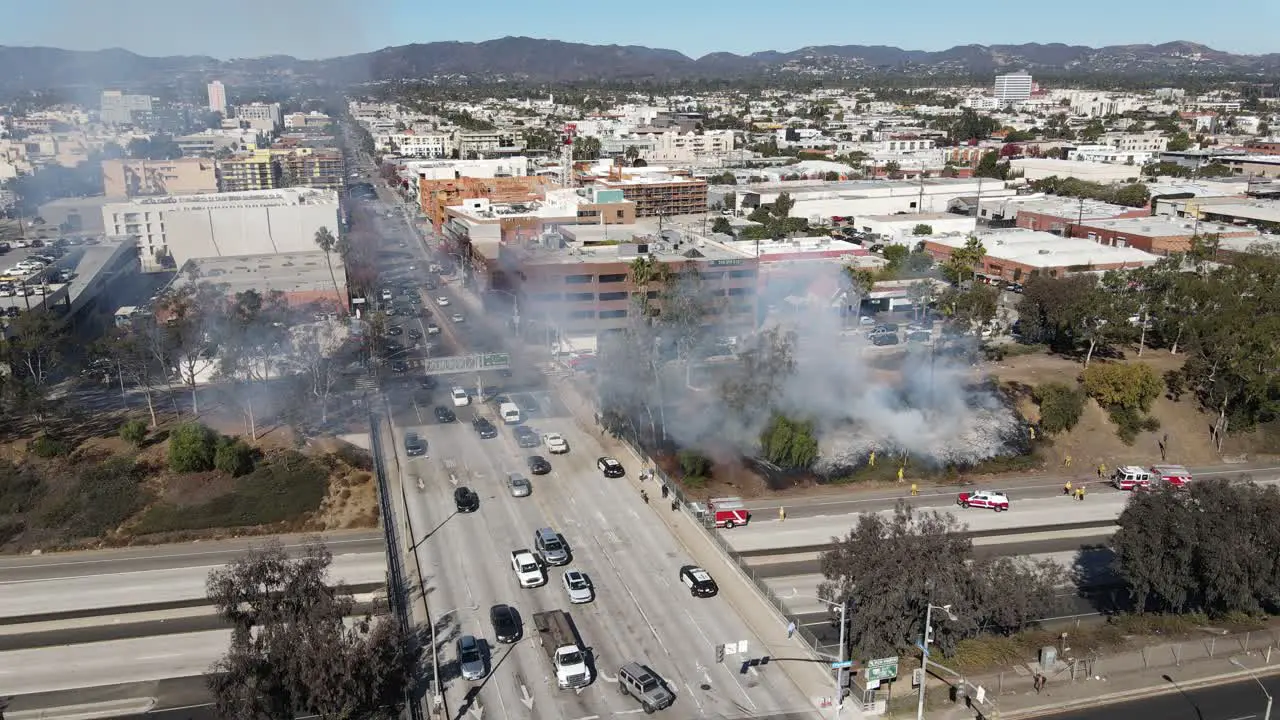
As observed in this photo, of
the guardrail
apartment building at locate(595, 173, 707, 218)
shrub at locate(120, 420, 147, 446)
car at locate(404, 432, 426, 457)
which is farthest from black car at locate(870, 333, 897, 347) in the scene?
apartment building at locate(595, 173, 707, 218)

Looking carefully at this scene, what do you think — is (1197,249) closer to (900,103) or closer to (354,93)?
(354,93)

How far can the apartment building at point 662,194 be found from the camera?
1763 inches

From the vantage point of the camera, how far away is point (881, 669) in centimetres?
964

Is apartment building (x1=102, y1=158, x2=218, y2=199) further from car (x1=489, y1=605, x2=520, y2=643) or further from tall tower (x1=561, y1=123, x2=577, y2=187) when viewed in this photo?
car (x1=489, y1=605, x2=520, y2=643)

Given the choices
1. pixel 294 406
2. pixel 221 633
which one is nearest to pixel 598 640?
pixel 221 633

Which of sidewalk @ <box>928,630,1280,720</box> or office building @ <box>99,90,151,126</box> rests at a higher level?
office building @ <box>99,90,151,126</box>

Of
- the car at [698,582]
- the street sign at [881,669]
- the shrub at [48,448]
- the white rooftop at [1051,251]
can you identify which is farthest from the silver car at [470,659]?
the white rooftop at [1051,251]

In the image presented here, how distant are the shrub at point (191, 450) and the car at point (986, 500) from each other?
12.8 metres

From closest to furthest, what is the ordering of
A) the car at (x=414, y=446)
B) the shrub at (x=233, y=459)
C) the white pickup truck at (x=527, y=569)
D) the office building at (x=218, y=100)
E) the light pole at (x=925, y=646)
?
1. the light pole at (x=925, y=646)
2. the white pickup truck at (x=527, y=569)
3. the shrub at (x=233, y=459)
4. the car at (x=414, y=446)
5. the office building at (x=218, y=100)

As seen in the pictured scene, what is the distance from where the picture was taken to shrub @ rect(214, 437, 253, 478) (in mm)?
15312

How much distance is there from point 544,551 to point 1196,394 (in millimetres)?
15059

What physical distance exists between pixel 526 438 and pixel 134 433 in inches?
272

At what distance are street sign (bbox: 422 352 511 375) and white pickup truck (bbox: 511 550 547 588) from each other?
982 cm

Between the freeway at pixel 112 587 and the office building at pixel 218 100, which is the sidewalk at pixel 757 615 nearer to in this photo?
the freeway at pixel 112 587
